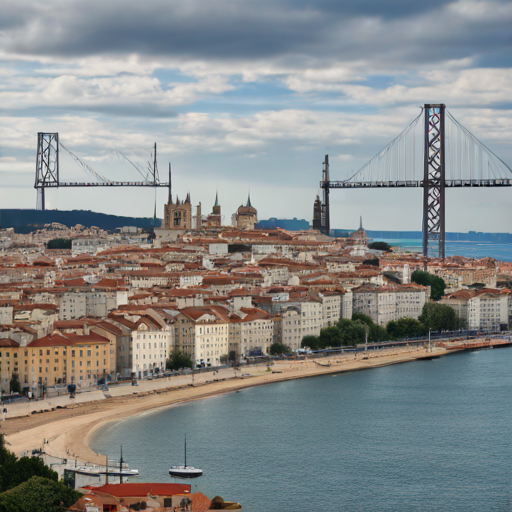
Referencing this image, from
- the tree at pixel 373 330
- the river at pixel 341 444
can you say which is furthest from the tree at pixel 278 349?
the tree at pixel 373 330

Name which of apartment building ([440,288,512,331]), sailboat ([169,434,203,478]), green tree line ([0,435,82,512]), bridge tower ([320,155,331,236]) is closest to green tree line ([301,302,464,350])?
apartment building ([440,288,512,331])

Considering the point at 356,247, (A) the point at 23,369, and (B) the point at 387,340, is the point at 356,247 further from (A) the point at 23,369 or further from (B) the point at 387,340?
(A) the point at 23,369

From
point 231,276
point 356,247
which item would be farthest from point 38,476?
point 356,247

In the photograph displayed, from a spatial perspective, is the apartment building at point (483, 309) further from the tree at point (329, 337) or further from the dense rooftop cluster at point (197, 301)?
the tree at point (329, 337)

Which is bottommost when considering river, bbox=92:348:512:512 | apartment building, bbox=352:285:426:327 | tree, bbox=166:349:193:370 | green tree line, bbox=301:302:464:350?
river, bbox=92:348:512:512

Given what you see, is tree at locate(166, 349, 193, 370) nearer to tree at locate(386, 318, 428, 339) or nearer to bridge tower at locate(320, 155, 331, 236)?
tree at locate(386, 318, 428, 339)

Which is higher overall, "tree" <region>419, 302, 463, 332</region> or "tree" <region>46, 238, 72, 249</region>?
"tree" <region>46, 238, 72, 249</region>

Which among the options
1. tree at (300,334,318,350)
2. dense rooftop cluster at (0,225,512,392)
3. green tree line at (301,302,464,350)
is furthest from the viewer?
green tree line at (301,302,464,350)

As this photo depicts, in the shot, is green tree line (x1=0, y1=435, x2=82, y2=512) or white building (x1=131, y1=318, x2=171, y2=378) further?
white building (x1=131, y1=318, x2=171, y2=378)
